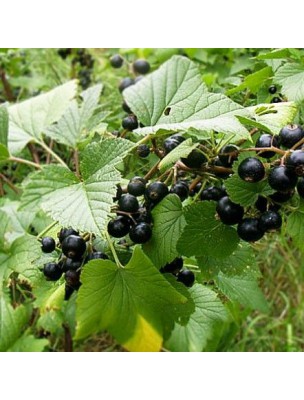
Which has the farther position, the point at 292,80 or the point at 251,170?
the point at 292,80

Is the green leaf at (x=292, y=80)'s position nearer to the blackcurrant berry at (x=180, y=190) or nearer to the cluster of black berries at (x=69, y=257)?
the blackcurrant berry at (x=180, y=190)

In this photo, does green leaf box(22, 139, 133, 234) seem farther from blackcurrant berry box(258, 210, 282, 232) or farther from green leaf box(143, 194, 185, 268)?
blackcurrant berry box(258, 210, 282, 232)

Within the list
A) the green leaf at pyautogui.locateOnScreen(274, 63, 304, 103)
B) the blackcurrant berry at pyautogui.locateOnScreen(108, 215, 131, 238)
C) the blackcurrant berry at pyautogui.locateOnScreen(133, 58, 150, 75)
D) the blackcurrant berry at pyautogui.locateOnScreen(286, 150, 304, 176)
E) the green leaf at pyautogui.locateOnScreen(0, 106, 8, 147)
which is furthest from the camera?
the blackcurrant berry at pyautogui.locateOnScreen(133, 58, 150, 75)

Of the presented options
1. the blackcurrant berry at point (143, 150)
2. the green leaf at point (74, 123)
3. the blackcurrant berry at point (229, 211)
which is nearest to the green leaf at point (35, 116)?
the green leaf at point (74, 123)

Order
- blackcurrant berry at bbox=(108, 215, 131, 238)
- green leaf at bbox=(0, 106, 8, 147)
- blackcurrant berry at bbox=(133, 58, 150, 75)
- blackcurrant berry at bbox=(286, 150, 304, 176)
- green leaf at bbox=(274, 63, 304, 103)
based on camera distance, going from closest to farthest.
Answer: blackcurrant berry at bbox=(286, 150, 304, 176), blackcurrant berry at bbox=(108, 215, 131, 238), green leaf at bbox=(274, 63, 304, 103), green leaf at bbox=(0, 106, 8, 147), blackcurrant berry at bbox=(133, 58, 150, 75)

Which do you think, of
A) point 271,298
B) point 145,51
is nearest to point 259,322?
point 271,298

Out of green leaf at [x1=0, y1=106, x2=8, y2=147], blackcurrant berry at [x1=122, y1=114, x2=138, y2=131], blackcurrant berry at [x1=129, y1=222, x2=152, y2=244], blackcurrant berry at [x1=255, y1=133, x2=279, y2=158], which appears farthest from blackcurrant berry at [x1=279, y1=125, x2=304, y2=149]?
green leaf at [x1=0, y1=106, x2=8, y2=147]

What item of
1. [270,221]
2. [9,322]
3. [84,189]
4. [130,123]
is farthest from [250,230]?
[9,322]

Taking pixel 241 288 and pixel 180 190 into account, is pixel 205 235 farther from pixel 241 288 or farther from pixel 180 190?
pixel 241 288
